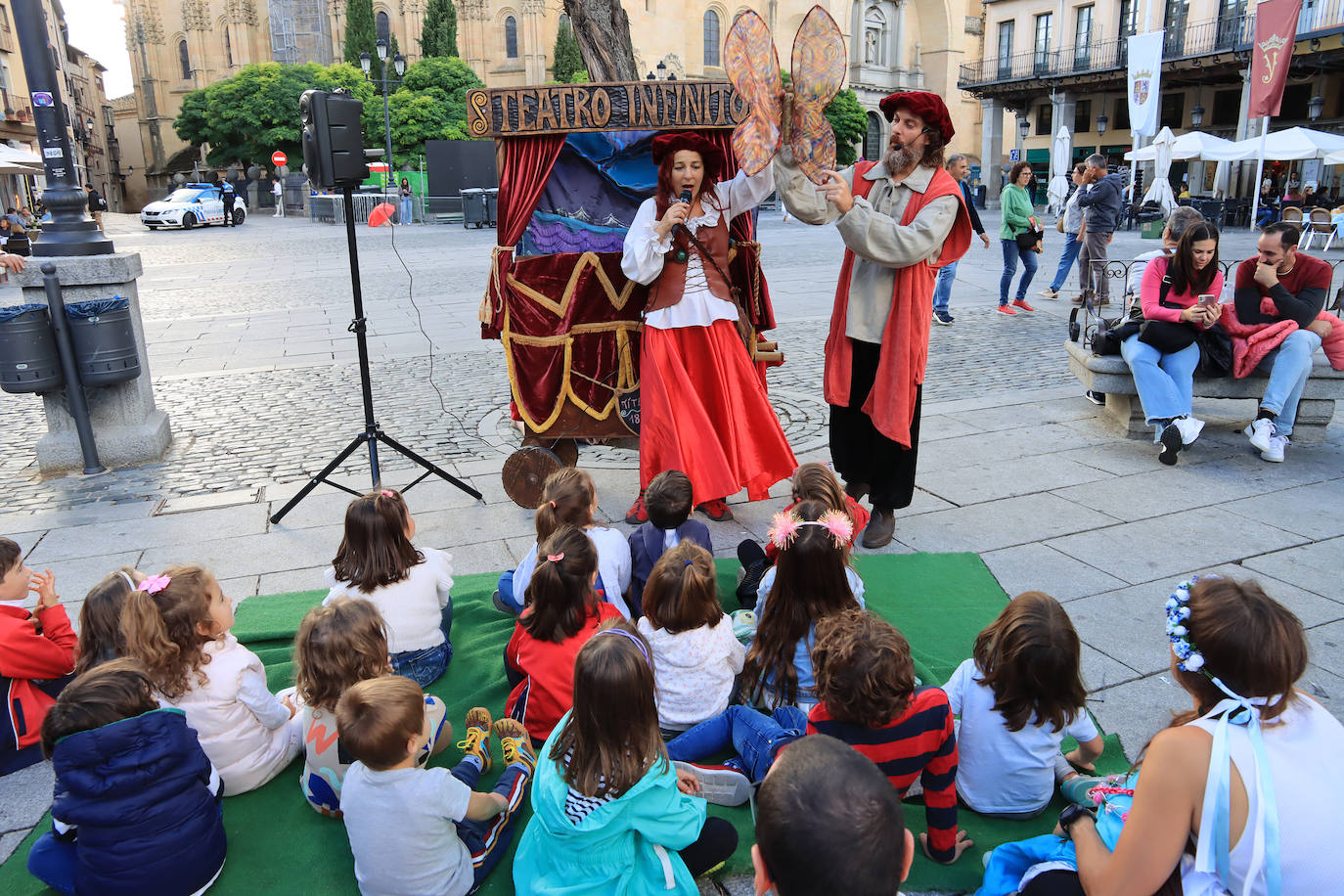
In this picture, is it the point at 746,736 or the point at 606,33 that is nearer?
the point at 746,736

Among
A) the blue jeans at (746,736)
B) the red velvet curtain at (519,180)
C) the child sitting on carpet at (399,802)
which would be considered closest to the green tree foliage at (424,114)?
the red velvet curtain at (519,180)

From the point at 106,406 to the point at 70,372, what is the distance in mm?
482

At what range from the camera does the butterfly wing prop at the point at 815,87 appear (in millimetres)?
3939

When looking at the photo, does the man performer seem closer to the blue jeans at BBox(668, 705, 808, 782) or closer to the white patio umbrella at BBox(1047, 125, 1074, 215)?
the blue jeans at BBox(668, 705, 808, 782)

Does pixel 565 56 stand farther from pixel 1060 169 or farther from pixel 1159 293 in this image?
pixel 1159 293

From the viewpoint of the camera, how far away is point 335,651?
106 inches

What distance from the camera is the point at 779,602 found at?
9.95ft

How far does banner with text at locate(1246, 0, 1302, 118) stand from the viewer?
44.7 feet

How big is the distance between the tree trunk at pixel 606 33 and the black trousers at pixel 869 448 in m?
4.11

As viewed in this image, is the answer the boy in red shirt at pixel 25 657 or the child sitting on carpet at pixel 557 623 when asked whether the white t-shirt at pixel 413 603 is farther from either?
the boy in red shirt at pixel 25 657

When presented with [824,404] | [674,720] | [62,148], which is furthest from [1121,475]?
[62,148]

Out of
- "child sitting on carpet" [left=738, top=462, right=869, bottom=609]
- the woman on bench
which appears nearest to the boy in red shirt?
"child sitting on carpet" [left=738, top=462, right=869, bottom=609]

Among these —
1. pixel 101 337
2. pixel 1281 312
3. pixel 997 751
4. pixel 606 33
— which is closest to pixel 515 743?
pixel 997 751

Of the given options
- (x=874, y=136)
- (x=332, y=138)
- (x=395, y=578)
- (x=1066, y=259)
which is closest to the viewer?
(x=395, y=578)
